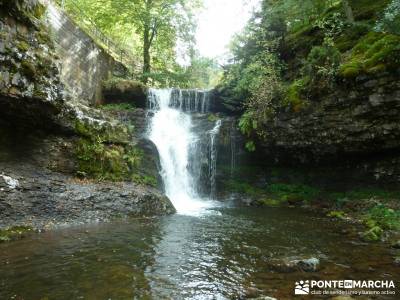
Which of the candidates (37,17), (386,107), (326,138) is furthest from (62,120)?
(386,107)

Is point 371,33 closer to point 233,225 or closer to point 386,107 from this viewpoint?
point 386,107

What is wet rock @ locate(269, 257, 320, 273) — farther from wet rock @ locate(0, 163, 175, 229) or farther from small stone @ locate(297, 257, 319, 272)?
wet rock @ locate(0, 163, 175, 229)

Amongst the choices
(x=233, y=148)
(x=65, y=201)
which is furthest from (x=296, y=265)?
(x=233, y=148)

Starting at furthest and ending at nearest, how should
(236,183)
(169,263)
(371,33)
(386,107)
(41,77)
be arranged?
(236,183), (371,33), (386,107), (41,77), (169,263)

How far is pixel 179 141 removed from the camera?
1780cm

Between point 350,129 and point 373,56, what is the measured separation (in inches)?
115

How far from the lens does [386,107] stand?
12.1m

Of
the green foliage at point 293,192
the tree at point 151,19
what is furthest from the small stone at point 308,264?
the tree at point 151,19

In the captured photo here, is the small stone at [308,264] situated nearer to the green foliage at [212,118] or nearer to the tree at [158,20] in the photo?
the green foliage at [212,118]

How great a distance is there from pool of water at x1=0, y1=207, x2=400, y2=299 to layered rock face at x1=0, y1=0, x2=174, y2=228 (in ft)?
3.50

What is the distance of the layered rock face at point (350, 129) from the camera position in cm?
1222

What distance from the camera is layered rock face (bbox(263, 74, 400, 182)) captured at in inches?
481

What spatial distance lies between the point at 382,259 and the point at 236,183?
1069 centimetres

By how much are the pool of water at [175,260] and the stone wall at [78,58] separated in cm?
804
